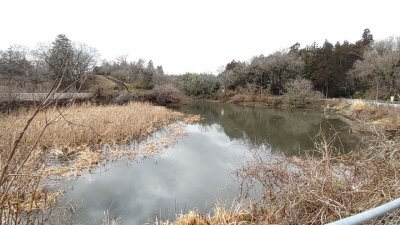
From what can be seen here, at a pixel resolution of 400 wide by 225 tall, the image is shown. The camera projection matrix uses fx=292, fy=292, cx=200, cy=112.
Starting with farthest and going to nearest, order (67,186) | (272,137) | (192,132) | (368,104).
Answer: (368,104), (192,132), (272,137), (67,186)

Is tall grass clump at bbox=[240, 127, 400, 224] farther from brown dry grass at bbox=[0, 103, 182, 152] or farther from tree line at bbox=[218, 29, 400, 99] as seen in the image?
tree line at bbox=[218, 29, 400, 99]

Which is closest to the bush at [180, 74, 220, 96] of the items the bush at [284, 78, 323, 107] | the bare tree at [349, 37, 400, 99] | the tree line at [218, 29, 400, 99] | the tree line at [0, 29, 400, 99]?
the tree line at [0, 29, 400, 99]

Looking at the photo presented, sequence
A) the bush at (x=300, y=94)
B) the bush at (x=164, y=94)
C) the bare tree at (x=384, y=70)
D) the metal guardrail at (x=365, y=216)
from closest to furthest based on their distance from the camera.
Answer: the metal guardrail at (x=365, y=216) → the bare tree at (x=384, y=70) → the bush at (x=300, y=94) → the bush at (x=164, y=94)

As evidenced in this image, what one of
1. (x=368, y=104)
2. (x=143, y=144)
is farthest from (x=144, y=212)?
(x=368, y=104)

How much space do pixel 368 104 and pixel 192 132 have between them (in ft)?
45.1

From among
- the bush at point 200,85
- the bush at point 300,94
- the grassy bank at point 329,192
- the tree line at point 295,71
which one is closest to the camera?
the grassy bank at point 329,192

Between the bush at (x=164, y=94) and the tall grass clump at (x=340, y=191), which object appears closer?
the tall grass clump at (x=340, y=191)

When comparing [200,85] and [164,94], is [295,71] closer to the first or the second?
[200,85]

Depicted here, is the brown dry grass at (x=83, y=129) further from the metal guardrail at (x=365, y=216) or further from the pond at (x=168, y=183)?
the metal guardrail at (x=365, y=216)

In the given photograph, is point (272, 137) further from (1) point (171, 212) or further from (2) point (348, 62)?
(2) point (348, 62)

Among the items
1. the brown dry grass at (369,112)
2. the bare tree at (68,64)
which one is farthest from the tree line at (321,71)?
the bare tree at (68,64)

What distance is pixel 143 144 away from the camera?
12.1 m

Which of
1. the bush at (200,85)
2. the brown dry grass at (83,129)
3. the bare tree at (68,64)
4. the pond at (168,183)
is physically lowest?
the pond at (168,183)

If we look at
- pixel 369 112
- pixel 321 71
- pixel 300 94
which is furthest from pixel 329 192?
pixel 321 71
